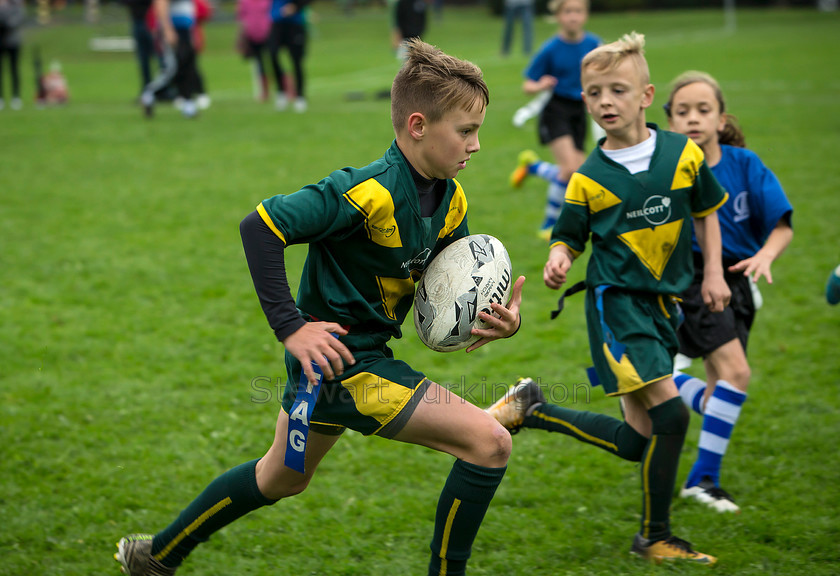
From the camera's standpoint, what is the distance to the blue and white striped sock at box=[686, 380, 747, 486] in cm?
401

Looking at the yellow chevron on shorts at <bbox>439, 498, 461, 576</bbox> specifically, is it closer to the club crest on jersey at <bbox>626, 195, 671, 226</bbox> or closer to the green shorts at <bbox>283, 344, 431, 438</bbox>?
the green shorts at <bbox>283, 344, 431, 438</bbox>

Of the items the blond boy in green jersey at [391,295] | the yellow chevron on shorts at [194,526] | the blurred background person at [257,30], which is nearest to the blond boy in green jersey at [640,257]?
the blond boy in green jersey at [391,295]

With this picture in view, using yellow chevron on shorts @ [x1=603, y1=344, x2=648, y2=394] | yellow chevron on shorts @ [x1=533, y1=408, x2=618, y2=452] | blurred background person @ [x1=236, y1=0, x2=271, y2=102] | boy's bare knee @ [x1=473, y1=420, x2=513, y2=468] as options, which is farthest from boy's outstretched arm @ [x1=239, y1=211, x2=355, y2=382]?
blurred background person @ [x1=236, y1=0, x2=271, y2=102]

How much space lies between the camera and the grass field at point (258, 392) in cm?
372

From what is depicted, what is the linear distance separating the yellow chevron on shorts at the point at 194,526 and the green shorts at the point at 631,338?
5.02 feet

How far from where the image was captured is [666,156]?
357 cm

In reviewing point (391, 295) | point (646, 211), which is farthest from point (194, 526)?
point (646, 211)

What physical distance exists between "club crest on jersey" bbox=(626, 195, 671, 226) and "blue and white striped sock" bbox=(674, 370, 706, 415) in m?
1.15

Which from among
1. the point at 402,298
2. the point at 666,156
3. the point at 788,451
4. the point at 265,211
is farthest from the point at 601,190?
the point at 788,451

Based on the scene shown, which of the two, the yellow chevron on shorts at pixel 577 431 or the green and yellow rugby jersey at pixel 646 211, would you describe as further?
the yellow chevron on shorts at pixel 577 431

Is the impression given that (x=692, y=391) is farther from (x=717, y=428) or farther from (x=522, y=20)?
(x=522, y=20)

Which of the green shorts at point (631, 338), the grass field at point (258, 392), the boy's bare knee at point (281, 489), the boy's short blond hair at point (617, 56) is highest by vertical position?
the boy's short blond hair at point (617, 56)

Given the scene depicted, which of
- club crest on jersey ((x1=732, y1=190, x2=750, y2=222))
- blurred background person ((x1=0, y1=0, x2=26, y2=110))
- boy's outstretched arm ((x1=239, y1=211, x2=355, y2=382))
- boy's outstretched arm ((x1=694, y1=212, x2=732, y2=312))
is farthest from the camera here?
blurred background person ((x1=0, y1=0, x2=26, y2=110))

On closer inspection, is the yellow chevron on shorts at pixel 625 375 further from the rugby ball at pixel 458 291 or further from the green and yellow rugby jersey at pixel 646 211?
the rugby ball at pixel 458 291
